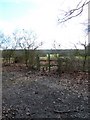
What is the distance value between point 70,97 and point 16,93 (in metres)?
1.58

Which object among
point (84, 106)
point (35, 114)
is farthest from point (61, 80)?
point (35, 114)

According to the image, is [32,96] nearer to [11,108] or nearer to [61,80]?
[11,108]

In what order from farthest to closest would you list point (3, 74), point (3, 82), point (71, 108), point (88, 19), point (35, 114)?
point (3, 74) → point (3, 82) → point (88, 19) → point (71, 108) → point (35, 114)

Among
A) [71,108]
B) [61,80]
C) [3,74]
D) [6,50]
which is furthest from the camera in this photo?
[6,50]

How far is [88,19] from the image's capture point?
8.98 m

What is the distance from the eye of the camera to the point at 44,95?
26.0ft

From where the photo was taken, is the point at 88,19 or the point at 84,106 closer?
the point at 84,106

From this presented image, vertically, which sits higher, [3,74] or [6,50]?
[6,50]

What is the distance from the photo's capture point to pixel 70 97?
25.6 ft

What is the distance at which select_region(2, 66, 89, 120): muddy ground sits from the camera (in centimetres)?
640

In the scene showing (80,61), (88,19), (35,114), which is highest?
(88,19)

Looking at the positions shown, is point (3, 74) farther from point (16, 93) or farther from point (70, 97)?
point (70, 97)

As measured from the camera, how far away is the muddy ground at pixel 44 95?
640 cm

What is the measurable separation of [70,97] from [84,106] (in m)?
0.89
